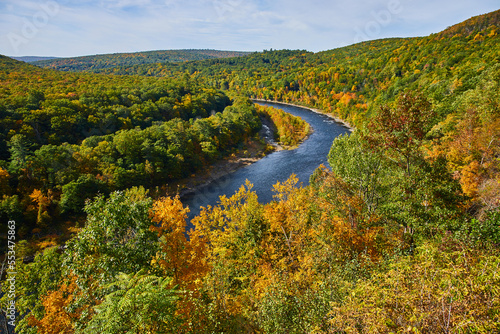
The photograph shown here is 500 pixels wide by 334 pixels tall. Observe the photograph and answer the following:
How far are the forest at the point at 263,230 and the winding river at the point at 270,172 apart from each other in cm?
859

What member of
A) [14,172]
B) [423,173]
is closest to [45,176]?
[14,172]

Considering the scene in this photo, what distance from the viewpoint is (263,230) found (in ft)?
78.4

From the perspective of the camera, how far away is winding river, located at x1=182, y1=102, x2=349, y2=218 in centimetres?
4991

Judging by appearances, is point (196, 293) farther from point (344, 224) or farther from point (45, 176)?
point (45, 176)

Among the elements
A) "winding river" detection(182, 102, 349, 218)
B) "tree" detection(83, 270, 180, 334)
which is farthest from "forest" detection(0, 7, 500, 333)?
"winding river" detection(182, 102, 349, 218)

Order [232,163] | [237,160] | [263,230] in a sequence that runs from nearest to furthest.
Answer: [263,230], [232,163], [237,160]

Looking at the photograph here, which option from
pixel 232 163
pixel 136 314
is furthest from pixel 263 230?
pixel 232 163

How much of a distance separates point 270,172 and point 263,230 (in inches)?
1395

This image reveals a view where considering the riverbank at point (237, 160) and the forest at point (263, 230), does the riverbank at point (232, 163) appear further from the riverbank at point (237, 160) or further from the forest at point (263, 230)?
the forest at point (263, 230)

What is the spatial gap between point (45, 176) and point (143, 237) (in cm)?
4174

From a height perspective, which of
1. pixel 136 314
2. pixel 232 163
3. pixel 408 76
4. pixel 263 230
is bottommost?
pixel 232 163

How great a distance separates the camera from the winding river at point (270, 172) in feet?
164

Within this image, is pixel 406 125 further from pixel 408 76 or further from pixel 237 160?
pixel 408 76

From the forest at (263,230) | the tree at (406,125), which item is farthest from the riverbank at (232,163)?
the tree at (406,125)
